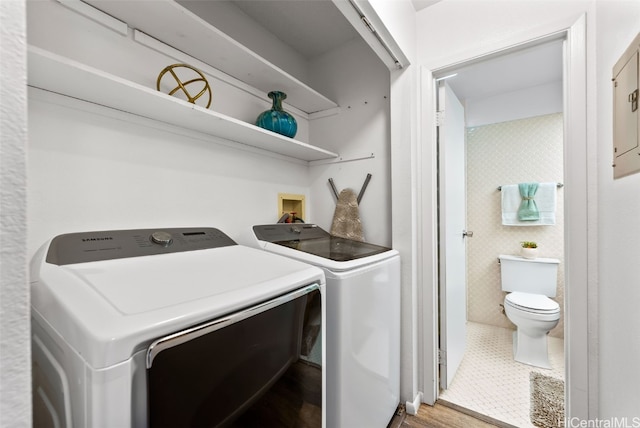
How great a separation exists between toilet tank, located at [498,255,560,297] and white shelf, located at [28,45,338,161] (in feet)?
8.48

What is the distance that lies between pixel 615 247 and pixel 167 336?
1507mm

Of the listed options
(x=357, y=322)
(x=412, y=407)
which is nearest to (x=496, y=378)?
(x=412, y=407)

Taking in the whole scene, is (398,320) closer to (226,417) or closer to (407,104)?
(226,417)

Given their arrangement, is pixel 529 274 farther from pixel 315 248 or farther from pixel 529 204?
pixel 315 248

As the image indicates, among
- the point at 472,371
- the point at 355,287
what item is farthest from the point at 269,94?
the point at 472,371

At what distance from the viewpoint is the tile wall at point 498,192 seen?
102 inches

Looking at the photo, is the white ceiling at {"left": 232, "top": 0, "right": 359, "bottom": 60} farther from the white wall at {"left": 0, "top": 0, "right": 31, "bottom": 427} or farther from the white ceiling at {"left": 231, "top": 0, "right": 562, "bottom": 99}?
the white wall at {"left": 0, "top": 0, "right": 31, "bottom": 427}

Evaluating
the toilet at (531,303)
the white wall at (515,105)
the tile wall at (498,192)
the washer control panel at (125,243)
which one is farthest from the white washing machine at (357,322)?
the white wall at (515,105)

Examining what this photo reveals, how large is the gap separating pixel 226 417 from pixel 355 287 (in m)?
0.66

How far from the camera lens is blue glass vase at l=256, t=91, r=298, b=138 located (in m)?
1.59

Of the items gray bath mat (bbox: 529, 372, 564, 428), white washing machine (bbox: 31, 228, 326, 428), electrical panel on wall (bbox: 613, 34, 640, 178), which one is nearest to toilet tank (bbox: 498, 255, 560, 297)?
gray bath mat (bbox: 529, 372, 564, 428)

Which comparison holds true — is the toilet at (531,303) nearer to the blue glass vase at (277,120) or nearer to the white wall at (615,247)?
the white wall at (615,247)

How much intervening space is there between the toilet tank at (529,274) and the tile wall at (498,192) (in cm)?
12

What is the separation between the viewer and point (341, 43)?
207 centimetres
